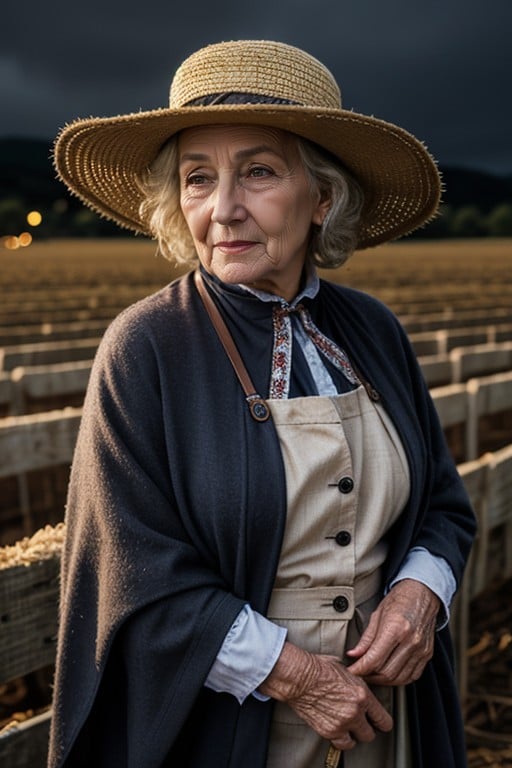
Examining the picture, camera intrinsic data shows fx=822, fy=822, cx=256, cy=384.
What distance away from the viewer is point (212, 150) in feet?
4.96

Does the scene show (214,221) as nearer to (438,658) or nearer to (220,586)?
(220,586)

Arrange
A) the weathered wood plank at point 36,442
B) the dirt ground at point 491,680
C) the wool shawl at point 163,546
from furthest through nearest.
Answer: the weathered wood plank at point 36,442, the dirt ground at point 491,680, the wool shawl at point 163,546

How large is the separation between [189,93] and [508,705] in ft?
8.05

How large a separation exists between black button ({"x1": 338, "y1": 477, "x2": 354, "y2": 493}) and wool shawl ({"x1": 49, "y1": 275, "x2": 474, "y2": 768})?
0.12 m

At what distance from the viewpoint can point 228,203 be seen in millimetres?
1479

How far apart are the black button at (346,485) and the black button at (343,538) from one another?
0.25ft

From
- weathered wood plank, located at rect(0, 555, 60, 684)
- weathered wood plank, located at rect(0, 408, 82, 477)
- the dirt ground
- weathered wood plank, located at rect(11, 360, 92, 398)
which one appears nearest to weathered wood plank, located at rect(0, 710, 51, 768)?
weathered wood plank, located at rect(0, 555, 60, 684)

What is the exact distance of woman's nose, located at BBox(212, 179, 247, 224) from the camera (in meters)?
1.48

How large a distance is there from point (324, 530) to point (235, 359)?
1.12ft

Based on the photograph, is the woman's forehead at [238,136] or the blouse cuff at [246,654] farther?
the woman's forehead at [238,136]

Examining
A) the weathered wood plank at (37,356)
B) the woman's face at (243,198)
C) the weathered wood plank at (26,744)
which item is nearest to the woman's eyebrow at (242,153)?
the woman's face at (243,198)

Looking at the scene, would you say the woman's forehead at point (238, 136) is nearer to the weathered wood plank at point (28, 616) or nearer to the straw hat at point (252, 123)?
the straw hat at point (252, 123)

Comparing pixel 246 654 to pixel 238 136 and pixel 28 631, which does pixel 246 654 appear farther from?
pixel 238 136

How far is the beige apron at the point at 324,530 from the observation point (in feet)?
4.67
